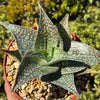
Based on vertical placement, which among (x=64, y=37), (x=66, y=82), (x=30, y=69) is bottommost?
(x=66, y=82)

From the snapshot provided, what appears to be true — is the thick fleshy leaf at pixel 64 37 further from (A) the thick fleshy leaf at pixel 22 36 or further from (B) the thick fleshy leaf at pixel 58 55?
(A) the thick fleshy leaf at pixel 22 36

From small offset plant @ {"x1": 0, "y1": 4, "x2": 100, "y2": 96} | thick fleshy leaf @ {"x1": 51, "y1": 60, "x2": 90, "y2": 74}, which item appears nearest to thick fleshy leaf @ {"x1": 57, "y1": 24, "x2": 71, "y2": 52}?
small offset plant @ {"x1": 0, "y1": 4, "x2": 100, "y2": 96}

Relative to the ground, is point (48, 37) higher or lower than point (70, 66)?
higher

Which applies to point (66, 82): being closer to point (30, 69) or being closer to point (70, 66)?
point (70, 66)

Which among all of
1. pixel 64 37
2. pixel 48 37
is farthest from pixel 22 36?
pixel 64 37

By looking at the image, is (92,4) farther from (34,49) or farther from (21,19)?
(34,49)

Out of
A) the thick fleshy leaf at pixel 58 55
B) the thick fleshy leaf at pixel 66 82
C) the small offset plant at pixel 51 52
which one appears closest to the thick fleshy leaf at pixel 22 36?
the small offset plant at pixel 51 52
